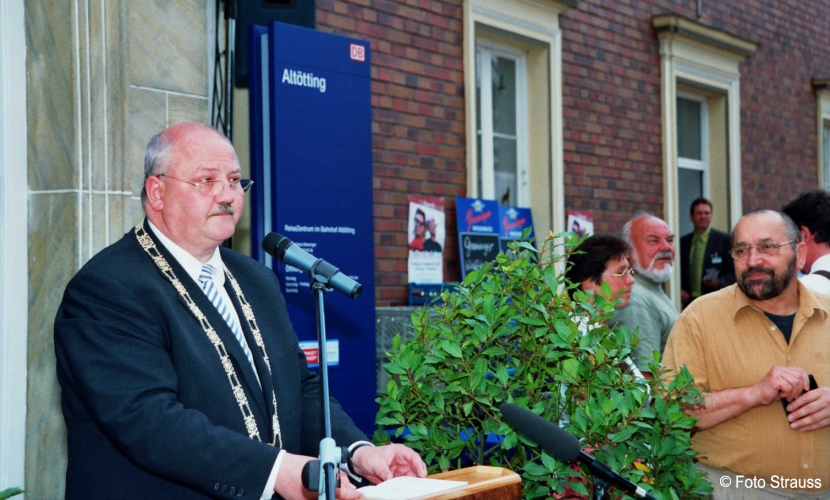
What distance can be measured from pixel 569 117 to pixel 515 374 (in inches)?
218

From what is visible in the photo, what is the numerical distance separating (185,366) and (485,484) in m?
0.83

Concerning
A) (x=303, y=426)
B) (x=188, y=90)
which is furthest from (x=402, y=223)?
(x=303, y=426)

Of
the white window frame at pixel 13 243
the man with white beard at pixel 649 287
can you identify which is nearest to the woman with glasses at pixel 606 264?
the man with white beard at pixel 649 287

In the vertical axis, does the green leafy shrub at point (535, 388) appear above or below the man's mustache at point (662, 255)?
below

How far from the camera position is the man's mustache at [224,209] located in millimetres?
2811

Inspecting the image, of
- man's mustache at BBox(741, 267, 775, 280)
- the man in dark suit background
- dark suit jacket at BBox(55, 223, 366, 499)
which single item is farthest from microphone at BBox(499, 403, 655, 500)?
the man in dark suit background

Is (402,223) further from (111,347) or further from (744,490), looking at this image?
(111,347)

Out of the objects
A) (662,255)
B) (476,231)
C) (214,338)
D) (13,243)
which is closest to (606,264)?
(662,255)

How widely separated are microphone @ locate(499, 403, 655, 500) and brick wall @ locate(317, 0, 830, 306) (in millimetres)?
4311

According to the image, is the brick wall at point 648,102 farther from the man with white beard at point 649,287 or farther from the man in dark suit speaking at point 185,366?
the man in dark suit speaking at point 185,366

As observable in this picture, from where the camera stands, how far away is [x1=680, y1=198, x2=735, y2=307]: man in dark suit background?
9242mm

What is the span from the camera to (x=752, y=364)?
3.97 meters

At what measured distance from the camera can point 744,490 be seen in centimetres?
394

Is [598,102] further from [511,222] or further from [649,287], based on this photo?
[649,287]
